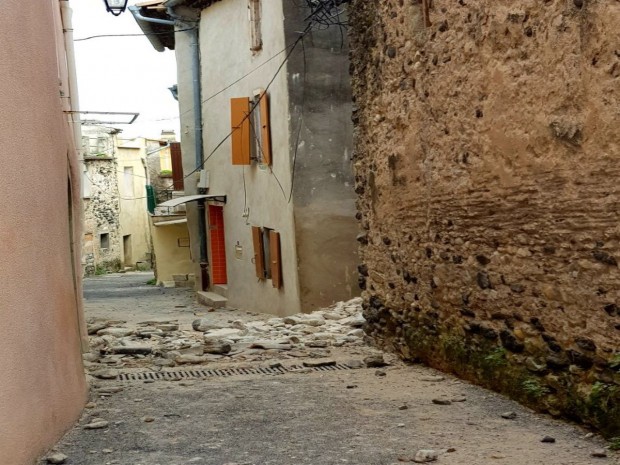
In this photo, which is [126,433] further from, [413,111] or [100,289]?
[100,289]

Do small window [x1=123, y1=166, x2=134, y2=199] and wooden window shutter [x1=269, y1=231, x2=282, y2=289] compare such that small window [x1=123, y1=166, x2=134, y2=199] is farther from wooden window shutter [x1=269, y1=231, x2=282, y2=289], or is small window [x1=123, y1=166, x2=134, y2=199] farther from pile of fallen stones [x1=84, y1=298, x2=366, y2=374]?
pile of fallen stones [x1=84, y1=298, x2=366, y2=374]

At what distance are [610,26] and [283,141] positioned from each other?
976 cm

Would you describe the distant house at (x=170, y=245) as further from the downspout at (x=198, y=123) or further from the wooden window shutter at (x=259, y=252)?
the wooden window shutter at (x=259, y=252)

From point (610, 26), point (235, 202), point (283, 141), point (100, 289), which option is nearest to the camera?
point (610, 26)

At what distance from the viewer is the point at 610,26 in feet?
14.3

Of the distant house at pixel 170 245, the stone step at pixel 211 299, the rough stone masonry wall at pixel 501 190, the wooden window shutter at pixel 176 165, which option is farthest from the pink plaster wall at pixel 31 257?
the distant house at pixel 170 245

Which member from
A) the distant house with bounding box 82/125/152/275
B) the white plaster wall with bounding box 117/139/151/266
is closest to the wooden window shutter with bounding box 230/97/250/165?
the distant house with bounding box 82/125/152/275

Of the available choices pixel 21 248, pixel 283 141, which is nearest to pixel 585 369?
pixel 21 248

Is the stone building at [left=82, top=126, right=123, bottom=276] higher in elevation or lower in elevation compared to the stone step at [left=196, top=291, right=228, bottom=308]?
higher

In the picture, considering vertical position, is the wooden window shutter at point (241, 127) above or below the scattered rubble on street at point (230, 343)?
above

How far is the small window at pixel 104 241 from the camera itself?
39909mm

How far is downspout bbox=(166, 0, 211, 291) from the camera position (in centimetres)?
1905

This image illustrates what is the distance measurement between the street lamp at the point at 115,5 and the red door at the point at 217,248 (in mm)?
8878

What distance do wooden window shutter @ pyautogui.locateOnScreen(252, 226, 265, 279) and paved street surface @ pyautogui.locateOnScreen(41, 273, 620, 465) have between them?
6.46m
